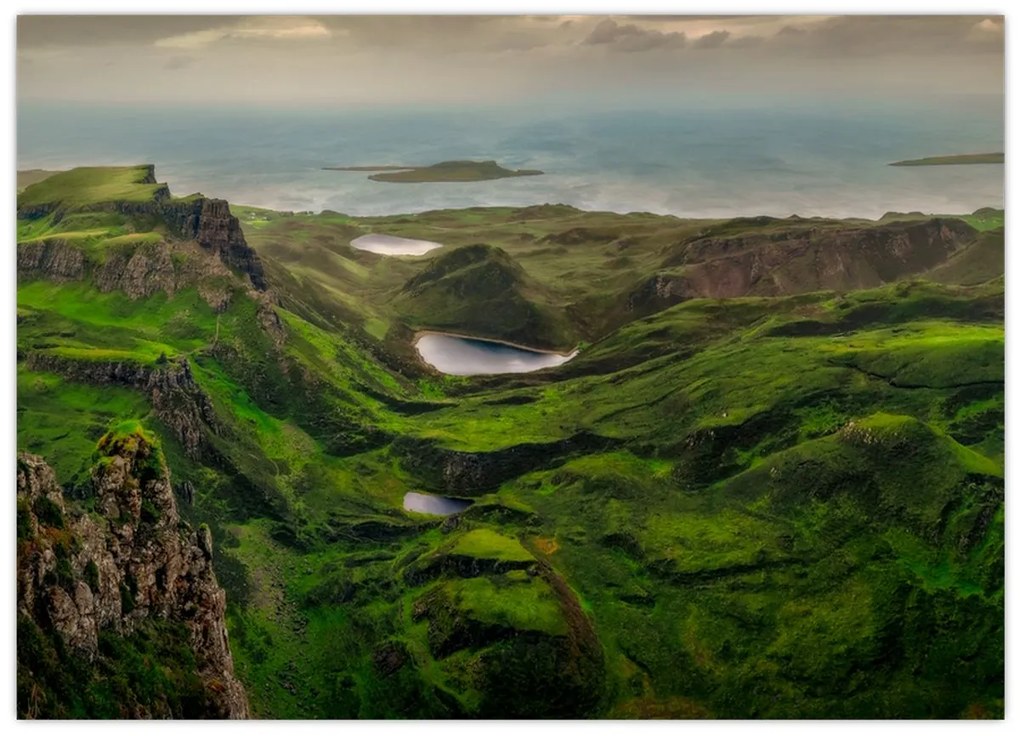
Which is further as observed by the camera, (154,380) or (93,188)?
(93,188)

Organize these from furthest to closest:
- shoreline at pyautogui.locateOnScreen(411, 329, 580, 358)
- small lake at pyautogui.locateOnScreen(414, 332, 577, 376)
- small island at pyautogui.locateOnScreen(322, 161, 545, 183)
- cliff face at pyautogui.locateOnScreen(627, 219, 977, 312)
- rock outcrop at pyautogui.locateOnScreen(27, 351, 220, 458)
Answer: cliff face at pyautogui.locateOnScreen(627, 219, 977, 312)
shoreline at pyautogui.locateOnScreen(411, 329, 580, 358)
small lake at pyautogui.locateOnScreen(414, 332, 577, 376)
small island at pyautogui.locateOnScreen(322, 161, 545, 183)
rock outcrop at pyautogui.locateOnScreen(27, 351, 220, 458)

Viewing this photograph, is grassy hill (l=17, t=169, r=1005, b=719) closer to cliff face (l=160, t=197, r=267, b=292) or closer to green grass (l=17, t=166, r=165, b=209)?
green grass (l=17, t=166, r=165, b=209)

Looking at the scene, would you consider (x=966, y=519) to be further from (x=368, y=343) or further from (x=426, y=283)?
(x=426, y=283)

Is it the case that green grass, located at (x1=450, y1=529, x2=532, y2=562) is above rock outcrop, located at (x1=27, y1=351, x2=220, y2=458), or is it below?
below

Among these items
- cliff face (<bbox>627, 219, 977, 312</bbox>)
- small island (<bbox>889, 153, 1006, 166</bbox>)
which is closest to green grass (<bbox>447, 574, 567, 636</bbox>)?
small island (<bbox>889, 153, 1006, 166</bbox>)

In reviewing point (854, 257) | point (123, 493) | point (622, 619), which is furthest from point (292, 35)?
point (854, 257)

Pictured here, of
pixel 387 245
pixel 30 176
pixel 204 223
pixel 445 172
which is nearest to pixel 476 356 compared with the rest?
pixel 445 172

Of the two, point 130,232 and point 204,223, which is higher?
point 204,223

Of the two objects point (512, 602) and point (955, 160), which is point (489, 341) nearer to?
point (955, 160)
